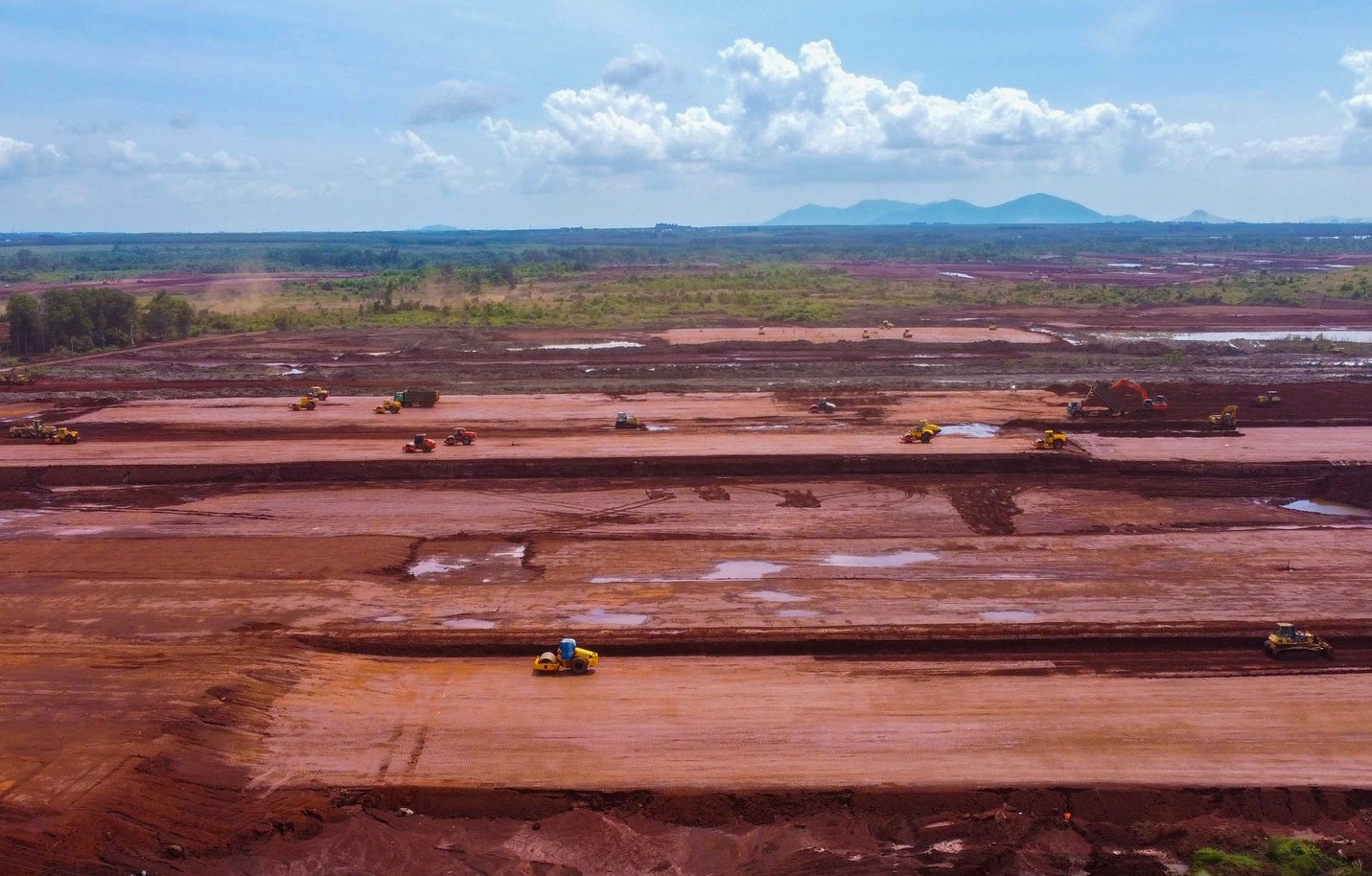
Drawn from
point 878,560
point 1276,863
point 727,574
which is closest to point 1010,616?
point 878,560

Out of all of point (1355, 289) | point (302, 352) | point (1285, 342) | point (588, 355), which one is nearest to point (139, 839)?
point (588, 355)

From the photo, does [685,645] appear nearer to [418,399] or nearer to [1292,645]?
[1292,645]

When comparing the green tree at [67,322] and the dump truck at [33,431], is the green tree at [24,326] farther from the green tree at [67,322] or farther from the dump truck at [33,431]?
the dump truck at [33,431]

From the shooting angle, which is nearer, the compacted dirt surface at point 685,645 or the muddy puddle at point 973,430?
the compacted dirt surface at point 685,645

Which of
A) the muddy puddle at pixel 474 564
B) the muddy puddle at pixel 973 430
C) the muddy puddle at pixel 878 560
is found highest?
the muddy puddle at pixel 973 430

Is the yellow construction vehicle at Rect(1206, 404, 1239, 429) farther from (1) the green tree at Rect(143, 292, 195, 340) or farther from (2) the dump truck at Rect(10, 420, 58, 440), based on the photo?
(1) the green tree at Rect(143, 292, 195, 340)

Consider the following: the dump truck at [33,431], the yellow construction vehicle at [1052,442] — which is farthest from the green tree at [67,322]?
the yellow construction vehicle at [1052,442]
